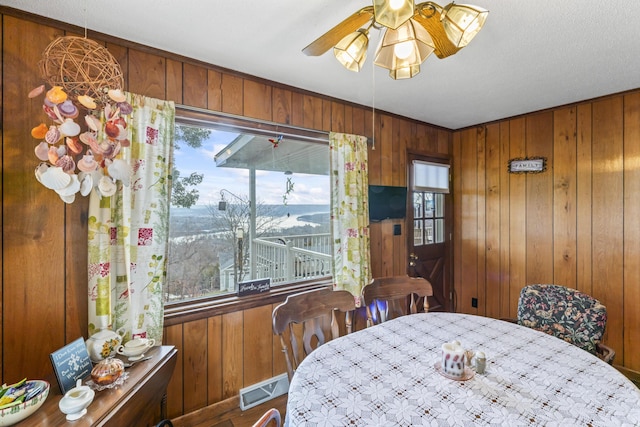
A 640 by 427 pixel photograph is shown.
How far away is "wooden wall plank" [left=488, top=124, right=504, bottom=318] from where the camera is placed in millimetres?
3270

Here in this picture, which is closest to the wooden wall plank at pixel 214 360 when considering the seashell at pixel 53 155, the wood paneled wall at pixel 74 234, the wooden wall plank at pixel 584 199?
the wood paneled wall at pixel 74 234

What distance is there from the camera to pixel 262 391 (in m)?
2.17

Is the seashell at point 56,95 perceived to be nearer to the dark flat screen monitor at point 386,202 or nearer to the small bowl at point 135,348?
the small bowl at point 135,348

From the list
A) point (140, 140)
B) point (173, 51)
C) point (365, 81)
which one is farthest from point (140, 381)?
point (365, 81)

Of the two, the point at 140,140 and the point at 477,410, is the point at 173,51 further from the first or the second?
the point at 477,410

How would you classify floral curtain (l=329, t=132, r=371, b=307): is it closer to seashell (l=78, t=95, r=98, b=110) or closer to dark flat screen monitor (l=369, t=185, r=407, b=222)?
dark flat screen monitor (l=369, t=185, r=407, b=222)

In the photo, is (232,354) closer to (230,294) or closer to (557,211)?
(230,294)

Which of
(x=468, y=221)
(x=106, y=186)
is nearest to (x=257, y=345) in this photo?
(x=106, y=186)

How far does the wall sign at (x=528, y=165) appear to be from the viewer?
9.60ft

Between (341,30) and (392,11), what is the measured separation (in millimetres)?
272

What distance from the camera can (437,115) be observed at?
3.10 m

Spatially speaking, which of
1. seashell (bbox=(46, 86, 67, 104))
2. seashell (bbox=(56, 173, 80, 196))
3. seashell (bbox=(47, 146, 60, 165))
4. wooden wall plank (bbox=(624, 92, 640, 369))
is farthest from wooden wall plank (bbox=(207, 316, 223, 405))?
wooden wall plank (bbox=(624, 92, 640, 369))

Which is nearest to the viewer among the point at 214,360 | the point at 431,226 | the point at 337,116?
the point at 214,360

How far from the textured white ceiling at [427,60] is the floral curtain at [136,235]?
0.44 meters
